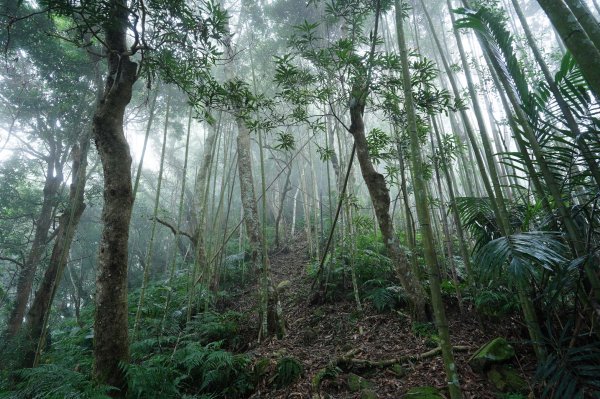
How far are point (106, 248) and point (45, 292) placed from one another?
3.42 m

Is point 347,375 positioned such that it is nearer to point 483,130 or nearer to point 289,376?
point 289,376

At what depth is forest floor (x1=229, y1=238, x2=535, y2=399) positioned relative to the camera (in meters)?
2.36

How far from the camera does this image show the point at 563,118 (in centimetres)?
187

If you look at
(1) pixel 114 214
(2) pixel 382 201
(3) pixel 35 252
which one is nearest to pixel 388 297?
(2) pixel 382 201

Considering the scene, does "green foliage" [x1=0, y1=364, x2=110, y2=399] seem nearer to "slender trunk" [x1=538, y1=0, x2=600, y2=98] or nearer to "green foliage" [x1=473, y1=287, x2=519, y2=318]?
"slender trunk" [x1=538, y1=0, x2=600, y2=98]

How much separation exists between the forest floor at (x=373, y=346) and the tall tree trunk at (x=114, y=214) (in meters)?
1.26

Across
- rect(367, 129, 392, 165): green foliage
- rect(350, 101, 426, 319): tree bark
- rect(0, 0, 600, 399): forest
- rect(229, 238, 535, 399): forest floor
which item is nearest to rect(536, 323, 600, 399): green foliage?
rect(0, 0, 600, 399): forest

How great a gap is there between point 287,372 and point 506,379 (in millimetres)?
1718

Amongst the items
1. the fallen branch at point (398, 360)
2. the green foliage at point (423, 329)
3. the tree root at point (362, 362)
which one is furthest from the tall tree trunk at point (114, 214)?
the green foliage at point (423, 329)

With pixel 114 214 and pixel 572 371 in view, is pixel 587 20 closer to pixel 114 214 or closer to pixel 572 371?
pixel 572 371

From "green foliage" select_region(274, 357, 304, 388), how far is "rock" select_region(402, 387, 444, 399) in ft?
3.18

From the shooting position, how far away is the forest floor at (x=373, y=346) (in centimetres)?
236

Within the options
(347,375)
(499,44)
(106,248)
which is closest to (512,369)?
(347,375)

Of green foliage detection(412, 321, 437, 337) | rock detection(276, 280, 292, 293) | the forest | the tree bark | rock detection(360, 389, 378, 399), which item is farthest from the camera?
rock detection(276, 280, 292, 293)
